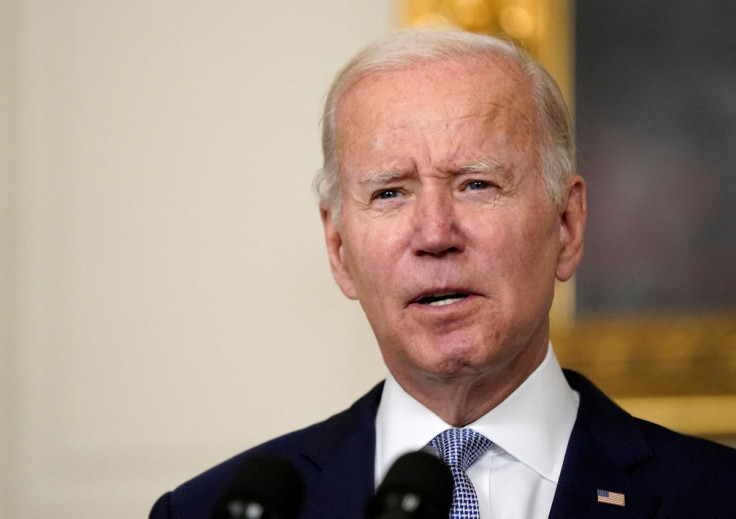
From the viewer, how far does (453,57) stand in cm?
254

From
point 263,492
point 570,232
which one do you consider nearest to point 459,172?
point 570,232

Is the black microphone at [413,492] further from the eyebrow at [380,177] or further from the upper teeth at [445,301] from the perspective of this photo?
the eyebrow at [380,177]

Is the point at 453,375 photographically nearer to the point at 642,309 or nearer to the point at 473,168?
the point at 473,168

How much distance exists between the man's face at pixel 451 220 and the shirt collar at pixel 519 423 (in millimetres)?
61

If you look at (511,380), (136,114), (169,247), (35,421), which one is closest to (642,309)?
(511,380)

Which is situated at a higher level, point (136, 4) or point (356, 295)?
point (136, 4)

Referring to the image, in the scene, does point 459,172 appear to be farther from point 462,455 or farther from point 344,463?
point 344,463

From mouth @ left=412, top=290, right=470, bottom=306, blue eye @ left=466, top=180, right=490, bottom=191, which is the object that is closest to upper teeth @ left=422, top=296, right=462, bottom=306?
mouth @ left=412, top=290, right=470, bottom=306

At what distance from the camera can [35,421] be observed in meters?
4.10

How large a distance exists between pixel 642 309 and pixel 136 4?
7.41ft

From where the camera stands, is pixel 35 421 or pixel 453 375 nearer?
pixel 453 375

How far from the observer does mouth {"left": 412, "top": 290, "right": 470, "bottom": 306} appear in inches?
92.9

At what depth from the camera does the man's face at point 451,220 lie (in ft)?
7.73

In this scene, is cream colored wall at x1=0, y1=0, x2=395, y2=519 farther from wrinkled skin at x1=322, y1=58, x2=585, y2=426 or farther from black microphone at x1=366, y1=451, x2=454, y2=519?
black microphone at x1=366, y1=451, x2=454, y2=519
